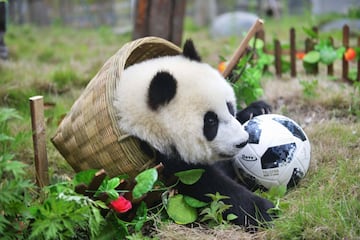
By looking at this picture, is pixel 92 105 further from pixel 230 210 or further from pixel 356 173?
pixel 356 173

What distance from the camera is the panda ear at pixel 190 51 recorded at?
2812mm

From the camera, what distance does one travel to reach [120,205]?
2402mm

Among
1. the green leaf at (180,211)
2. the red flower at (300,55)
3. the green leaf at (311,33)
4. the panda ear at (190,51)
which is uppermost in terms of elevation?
the panda ear at (190,51)

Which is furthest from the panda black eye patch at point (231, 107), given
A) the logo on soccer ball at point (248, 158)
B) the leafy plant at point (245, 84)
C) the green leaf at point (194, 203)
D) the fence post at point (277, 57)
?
the fence post at point (277, 57)

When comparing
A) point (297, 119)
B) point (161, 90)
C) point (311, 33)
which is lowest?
point (297, 119)

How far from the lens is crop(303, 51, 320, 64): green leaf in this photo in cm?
465

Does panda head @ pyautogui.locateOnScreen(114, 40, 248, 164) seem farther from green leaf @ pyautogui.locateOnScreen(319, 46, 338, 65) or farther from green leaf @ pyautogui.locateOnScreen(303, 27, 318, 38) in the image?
green leaf @ pyautogui.locateOnScreen(303, 27, 318, 38)

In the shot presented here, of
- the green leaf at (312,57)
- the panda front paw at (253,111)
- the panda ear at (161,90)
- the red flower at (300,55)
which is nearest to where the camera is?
the panda ear at (161,90)

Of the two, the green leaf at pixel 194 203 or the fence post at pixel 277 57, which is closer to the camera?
the green leaf at pixel 194 203

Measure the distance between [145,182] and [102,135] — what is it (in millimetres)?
396

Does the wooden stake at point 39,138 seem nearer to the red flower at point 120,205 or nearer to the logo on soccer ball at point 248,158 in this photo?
the red flower at point 120,205

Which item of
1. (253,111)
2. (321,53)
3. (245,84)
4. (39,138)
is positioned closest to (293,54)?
(321,53)

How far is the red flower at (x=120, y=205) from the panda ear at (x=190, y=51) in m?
0.85

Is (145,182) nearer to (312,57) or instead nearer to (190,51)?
(190,51)
